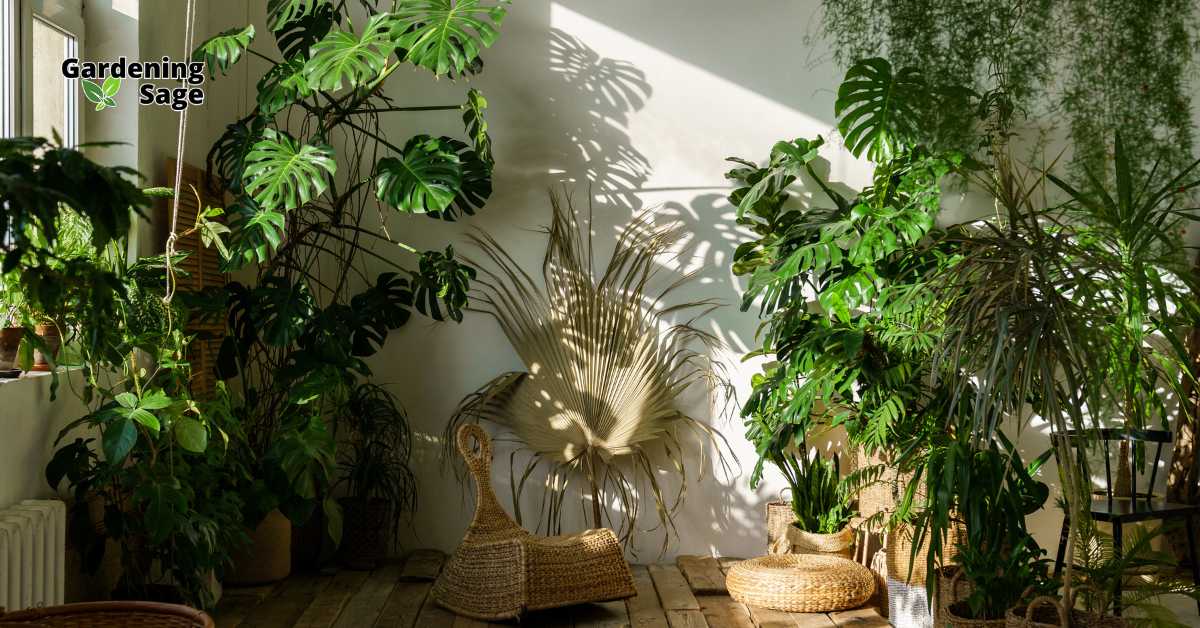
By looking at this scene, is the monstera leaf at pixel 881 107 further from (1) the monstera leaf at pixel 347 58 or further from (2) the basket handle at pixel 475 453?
(2) the basket handle at pixel 475 453

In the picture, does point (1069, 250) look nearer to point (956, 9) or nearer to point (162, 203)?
point (956, 9)

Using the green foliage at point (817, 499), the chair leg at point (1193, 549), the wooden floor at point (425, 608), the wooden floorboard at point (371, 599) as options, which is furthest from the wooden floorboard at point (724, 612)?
the chair leg at point (1193, 549)

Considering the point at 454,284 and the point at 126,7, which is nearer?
the point at 126,7

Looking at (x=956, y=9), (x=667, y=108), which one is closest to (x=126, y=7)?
(x=667, y=108)

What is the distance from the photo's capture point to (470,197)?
4.34 meters

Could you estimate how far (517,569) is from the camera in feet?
12.2

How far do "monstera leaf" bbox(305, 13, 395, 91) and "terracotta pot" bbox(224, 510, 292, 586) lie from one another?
5.57ft

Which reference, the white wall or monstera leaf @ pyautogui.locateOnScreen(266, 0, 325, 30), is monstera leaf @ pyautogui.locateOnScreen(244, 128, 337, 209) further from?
the white wall

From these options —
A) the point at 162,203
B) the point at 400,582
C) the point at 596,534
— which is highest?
the point at 162,203

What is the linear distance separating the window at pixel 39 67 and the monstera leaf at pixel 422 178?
40.7 inches

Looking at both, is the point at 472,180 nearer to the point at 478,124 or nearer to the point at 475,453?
the point at 478,124

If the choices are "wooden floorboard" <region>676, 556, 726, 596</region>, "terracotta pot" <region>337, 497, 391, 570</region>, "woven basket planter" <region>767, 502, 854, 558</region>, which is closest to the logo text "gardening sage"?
"terracotta pot" <region>337, 497, 391, 570</region>

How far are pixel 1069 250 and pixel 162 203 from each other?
3061mm

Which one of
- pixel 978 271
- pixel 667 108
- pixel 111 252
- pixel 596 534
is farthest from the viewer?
pixel 667 108
